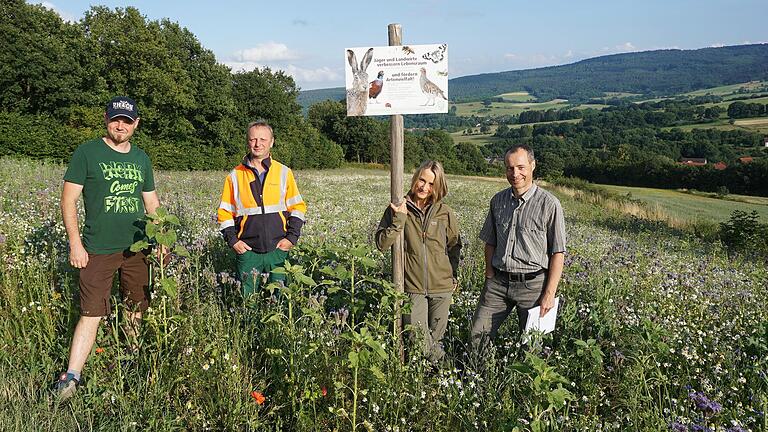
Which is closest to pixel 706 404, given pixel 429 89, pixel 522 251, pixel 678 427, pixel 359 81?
pixel 678 427

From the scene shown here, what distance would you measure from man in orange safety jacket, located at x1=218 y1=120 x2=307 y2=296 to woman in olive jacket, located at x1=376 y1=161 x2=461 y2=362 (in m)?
1.10

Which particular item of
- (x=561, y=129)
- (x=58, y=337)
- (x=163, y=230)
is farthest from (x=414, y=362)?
(x=561, y=129)

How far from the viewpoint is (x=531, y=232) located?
4.28 meters

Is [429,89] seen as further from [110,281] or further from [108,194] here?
[110,281]

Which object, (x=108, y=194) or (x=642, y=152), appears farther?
(x=642, y=152)

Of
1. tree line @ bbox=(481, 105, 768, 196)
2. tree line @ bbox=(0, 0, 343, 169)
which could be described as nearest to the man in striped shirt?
tree line @ bbox=(0, 0, 343, 169)

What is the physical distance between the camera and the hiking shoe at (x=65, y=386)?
3.75 metres

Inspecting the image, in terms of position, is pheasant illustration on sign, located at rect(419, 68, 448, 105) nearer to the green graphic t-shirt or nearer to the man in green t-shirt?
the man in green t-shirt

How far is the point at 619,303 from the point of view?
5.06 metres

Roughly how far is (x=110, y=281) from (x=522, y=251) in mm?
3479

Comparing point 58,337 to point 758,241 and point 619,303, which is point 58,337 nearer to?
point 619,303

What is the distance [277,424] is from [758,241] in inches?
574

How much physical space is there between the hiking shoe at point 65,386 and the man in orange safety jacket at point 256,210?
5.09 ft

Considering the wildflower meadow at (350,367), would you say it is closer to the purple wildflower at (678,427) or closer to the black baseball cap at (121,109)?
the purple wildflower at (678,427)
